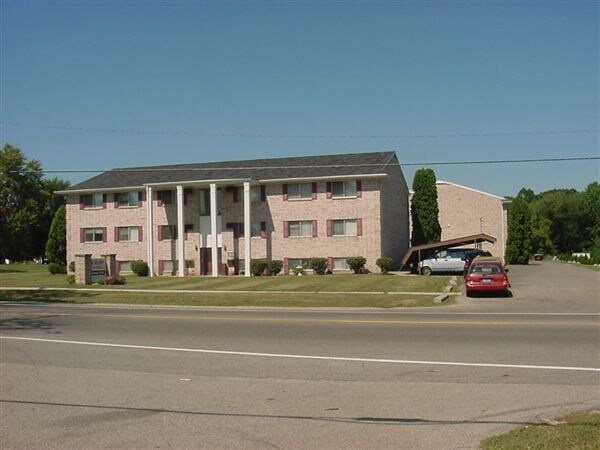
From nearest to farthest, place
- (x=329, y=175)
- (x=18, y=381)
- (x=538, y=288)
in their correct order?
(x=18, y=381) < (x=538, y=288) < (x=329, y=175)

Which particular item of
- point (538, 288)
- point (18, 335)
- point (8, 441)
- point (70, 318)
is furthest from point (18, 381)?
point (538, 288)

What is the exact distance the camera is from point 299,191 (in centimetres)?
4622

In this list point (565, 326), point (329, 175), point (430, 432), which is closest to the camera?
point (430, 432)

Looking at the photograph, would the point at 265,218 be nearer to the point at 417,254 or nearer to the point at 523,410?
the point at 417,254

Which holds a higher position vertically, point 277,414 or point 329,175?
point 329,175

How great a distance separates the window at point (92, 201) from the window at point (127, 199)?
151 centimetres

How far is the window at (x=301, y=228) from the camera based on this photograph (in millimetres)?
45688

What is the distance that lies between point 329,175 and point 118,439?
3798 centimetres

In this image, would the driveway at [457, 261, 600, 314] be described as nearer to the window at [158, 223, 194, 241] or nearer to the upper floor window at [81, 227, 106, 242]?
the window at [158, 223, 194, 241]

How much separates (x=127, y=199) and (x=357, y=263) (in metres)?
18.1

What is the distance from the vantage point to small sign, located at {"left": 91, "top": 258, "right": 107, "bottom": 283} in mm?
40719

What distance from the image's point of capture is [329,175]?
44.9m

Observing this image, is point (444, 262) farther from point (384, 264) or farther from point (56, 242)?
point (56, 242)

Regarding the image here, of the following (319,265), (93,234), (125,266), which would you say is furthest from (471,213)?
(93,234)
